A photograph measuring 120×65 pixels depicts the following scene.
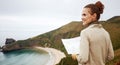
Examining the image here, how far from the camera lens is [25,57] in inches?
114

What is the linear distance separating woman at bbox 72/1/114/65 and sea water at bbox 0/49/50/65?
1.37 metres

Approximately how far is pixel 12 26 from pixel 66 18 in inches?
25.0

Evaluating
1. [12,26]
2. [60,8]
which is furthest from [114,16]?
[12,26]

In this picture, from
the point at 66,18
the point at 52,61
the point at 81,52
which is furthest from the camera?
the point at 66,18

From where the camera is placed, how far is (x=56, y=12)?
10.1 ft

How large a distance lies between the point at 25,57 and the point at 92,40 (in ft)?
4.96

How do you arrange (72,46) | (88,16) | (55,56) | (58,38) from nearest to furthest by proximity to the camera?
(88,16), (72,46), (55,56), (58,38)

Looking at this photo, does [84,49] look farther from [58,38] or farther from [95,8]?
[58,38]

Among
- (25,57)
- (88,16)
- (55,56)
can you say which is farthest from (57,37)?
(88,16)

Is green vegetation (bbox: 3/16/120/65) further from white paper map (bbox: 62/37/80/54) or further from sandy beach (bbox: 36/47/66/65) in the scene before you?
white paper map (bbox: 62/37/80/54)

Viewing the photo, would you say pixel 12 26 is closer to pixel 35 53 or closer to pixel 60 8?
pixel 35 53

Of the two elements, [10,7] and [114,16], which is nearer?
[10,7]

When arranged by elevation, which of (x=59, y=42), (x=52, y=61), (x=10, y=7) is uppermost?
(x=10, y=7)

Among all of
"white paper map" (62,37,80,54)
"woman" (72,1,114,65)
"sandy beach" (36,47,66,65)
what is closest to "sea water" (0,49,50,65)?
"sandy beach" (36,47,66,65)
